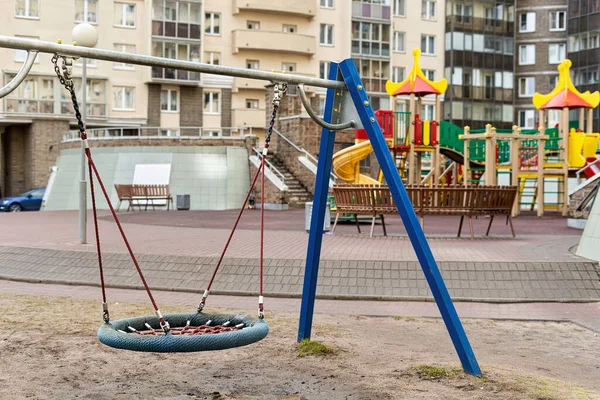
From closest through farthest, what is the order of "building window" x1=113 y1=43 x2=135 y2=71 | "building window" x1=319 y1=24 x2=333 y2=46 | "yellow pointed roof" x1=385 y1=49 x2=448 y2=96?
"yellow pointed roof" x1=385 y1=49 x2=448 y2=96 < "building window" x1=113 y1=43 x2=135 y2=71 < "building window" x1=319 y1=24 x2=333 y2=46

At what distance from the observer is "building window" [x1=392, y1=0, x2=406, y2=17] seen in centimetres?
6462

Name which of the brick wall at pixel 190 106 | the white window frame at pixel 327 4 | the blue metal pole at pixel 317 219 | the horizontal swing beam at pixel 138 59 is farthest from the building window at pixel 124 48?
the horizontal swing beam at pixel 138 59

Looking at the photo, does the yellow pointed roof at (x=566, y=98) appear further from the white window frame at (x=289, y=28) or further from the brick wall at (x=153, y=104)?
the white window frame at (x=289, y=28)

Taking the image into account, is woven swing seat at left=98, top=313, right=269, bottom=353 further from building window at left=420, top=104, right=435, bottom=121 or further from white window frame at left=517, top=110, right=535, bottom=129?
white window frame at left=517, top=110, right=535, bottom=129

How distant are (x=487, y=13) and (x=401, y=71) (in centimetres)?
988

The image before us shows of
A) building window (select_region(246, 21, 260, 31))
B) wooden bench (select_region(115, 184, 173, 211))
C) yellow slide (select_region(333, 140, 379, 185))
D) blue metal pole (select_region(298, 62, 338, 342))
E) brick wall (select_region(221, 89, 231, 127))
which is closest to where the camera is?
blue metal pole (select_region(298, 62, 338, 342))

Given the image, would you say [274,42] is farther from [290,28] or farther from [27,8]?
[27,8]

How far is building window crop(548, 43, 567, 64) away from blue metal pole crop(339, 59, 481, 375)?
219 feet

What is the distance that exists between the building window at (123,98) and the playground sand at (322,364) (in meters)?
44.7

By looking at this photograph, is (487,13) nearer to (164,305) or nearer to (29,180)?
(29,180)

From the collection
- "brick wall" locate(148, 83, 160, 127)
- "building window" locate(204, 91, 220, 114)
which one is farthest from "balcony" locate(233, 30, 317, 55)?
"brick wall" locate(148, 83, 160, 127)

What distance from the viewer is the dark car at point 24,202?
132 ft

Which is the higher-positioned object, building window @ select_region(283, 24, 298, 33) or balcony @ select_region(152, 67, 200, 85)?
building window @ select_region(283, 24, 298, 33)

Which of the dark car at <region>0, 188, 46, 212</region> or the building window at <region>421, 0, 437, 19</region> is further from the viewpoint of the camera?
the building window at <region>421, 0, 437, 19</region>
